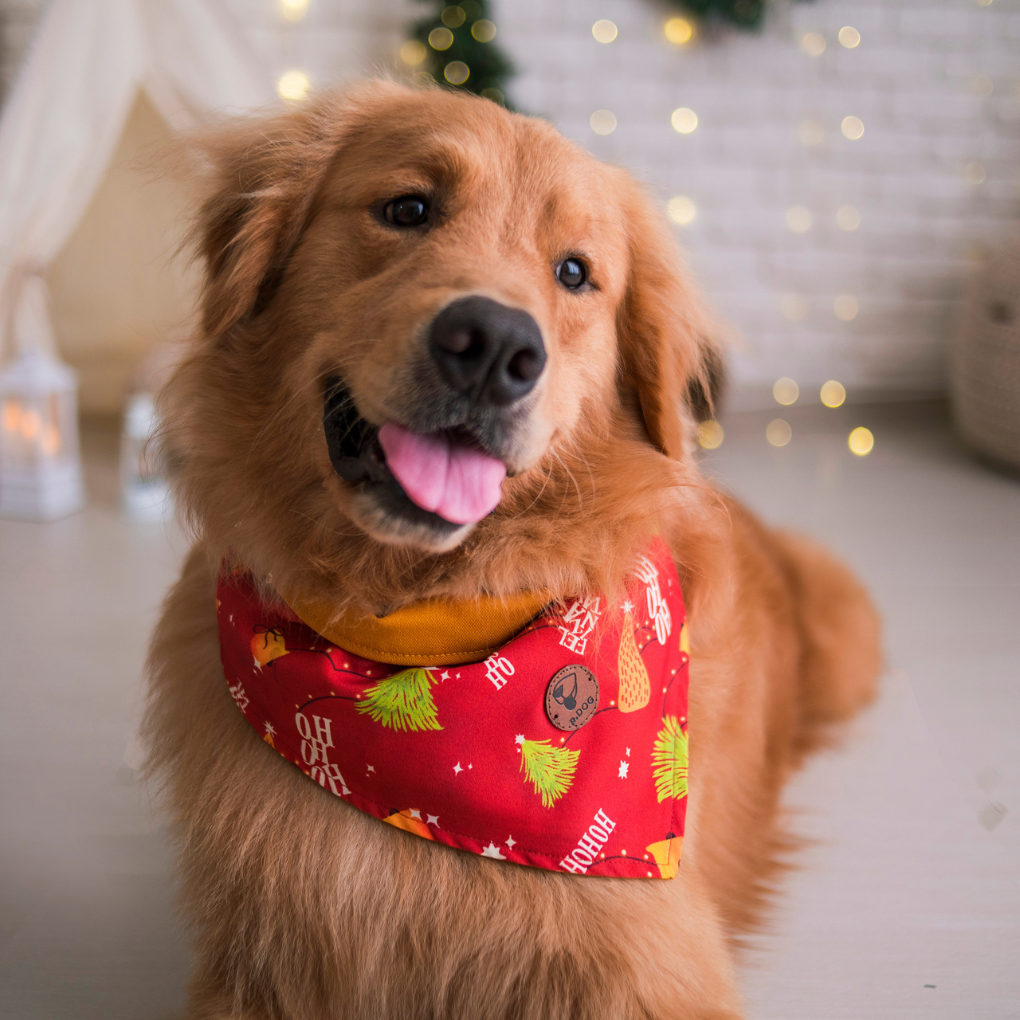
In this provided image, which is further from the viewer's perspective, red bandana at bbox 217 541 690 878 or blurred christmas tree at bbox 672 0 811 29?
blurred christmas tree at bbox 672 0 811 29

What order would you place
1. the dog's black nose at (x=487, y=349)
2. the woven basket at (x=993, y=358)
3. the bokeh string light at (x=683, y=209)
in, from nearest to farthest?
1. the dog's black nose at (x=487, y=349)
2. the woven basket at (x=993, y=358)
3. the bokeh string light at (x=683, y=209)

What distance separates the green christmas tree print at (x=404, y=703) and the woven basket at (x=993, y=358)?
3.70 meters

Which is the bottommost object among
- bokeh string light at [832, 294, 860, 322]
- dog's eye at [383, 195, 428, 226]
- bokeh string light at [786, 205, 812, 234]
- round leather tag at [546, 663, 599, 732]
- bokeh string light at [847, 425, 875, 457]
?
bokeh string light at [847, 425, 875, 457]

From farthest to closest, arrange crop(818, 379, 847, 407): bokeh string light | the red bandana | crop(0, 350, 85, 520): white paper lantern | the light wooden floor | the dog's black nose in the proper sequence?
1. crop(818, 379, 847, 407): bokeh string light
2. crop(0, 350, 85, 520): white paper lantern
3. the light wooden floor
4. the red bandana
5. the dog's black nose

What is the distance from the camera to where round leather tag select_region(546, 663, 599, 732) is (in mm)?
1270

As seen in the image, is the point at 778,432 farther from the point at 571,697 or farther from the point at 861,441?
the point at 571,697

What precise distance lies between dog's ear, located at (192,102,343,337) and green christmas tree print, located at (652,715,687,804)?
93cm

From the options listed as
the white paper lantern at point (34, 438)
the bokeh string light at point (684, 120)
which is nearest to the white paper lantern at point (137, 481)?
the white paper lantern at point (34, 438)

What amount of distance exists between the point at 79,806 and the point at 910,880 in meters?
1.71

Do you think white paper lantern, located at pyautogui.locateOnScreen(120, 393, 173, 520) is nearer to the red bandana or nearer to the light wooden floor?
the light wooden floor

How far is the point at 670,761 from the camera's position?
136 cm

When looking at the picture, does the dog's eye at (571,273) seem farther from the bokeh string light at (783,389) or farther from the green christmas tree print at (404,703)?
the bokeh string light at (783,389)

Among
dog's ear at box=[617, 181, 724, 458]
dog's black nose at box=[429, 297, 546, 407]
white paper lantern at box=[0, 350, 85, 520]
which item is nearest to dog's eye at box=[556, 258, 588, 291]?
dog's ear at box=[617, 181, 724, 458]

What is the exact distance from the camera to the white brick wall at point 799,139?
4.76 metres
